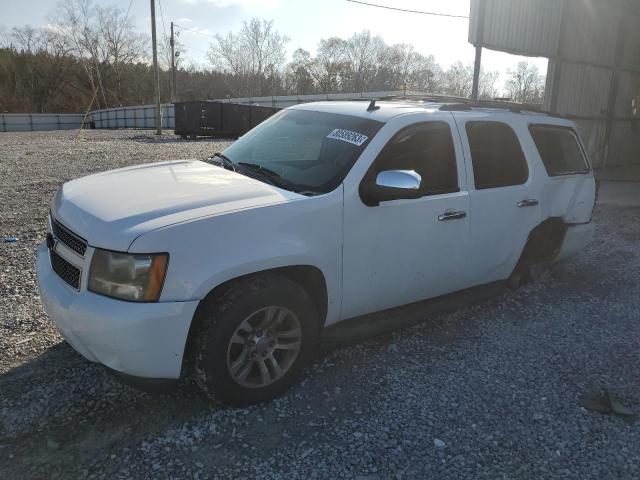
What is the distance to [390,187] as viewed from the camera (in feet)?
10.6

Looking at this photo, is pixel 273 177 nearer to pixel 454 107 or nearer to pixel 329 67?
pixel 454 107

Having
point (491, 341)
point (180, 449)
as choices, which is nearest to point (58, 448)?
point (180, 449)

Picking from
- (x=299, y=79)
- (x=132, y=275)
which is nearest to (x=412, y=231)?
(x=132, y=275)

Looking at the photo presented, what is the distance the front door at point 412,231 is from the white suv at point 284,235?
0.01 m

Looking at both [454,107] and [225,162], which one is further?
[454,107]

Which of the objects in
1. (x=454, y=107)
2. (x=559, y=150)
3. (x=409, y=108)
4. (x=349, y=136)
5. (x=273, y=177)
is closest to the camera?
(x=273, y=177)

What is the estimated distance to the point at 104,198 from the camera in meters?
3.06

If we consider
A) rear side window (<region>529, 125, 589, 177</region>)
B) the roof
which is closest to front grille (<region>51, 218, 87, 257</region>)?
the roof

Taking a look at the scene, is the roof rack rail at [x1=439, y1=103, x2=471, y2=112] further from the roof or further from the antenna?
the antenna

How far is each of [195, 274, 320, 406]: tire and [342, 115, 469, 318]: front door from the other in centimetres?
41

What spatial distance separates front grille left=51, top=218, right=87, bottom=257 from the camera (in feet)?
9.12

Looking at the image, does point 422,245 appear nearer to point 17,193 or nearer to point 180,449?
point 180,449

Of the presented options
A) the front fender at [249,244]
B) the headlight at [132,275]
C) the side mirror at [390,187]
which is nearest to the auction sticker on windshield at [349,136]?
the side mirror at [390,187]

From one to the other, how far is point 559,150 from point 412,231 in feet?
7.38
